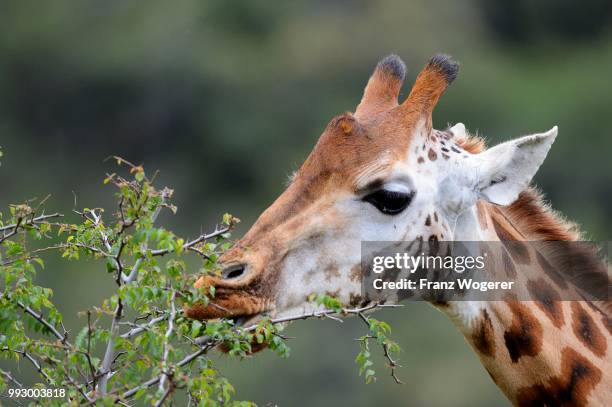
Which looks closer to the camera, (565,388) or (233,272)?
(233,272)

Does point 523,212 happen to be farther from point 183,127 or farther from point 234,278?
point 183,127

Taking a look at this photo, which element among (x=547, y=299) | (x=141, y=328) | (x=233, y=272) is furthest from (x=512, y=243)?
(x=141, y=328)

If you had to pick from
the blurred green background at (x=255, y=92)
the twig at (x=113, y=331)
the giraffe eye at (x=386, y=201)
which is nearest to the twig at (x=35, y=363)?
the twig at (x=113, y=331)

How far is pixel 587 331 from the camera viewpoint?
5180 mm

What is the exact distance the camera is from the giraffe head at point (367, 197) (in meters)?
4.86

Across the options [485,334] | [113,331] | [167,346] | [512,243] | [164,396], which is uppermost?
[512,243]

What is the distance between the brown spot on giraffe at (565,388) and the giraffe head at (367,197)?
26.4 inches

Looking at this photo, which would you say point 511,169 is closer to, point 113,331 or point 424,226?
point 424,226

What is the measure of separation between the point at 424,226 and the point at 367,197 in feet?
0.88

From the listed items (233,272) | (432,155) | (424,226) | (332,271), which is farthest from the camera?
(432,155)

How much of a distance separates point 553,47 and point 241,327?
92.1 ft

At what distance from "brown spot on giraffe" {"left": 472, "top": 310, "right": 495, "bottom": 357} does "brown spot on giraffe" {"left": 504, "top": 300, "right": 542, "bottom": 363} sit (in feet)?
0.20

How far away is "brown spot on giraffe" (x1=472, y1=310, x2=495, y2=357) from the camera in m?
5.05

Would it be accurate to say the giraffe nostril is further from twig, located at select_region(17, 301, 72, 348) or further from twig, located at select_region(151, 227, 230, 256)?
twig, located at select_region(17, 301, 72, 348)
